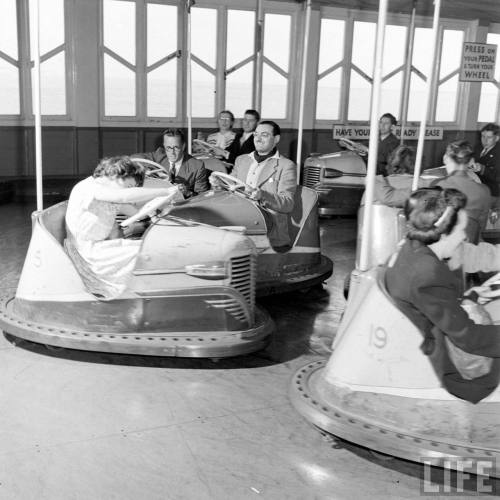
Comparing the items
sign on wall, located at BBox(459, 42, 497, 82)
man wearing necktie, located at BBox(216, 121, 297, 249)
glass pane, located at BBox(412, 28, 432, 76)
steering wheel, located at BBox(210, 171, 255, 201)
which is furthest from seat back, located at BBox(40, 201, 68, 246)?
glass pane, located at BBox(412, 28, 432, 76)

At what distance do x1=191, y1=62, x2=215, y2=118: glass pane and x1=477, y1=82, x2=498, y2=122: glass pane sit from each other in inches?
175

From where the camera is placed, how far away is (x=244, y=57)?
9.01 metres

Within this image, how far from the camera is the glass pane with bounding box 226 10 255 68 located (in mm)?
8906

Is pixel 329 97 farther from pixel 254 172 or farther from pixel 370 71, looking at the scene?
pixel 254 172

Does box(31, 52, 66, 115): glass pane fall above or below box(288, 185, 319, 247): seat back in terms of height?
above

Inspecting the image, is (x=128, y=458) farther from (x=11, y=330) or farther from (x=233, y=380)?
(x=11, y=330)

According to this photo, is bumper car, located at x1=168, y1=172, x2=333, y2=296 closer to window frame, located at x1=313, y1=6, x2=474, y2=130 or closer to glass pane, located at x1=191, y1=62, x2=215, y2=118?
glass pane, located at x1=191, y1=62, x2=215, y2=118

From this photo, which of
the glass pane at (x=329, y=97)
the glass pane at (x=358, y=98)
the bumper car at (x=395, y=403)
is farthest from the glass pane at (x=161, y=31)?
the bumper car at (x=395, y=403)

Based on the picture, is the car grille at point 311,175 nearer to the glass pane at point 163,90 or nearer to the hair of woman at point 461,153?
the glass pane at point 163,90

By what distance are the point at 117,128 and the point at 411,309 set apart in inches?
270

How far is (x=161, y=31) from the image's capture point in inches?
336

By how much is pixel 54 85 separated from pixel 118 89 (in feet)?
2.45

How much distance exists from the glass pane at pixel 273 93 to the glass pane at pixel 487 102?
342 cm

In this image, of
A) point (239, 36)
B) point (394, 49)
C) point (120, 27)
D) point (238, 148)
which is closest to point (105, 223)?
point (238, 148)
